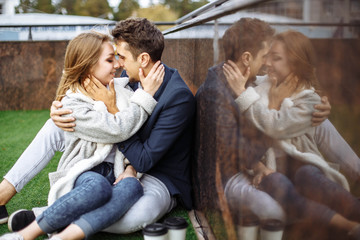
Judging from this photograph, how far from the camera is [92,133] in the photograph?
8.28 feet

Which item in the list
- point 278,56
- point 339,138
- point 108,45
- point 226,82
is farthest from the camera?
point 108,45

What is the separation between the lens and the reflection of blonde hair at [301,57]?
116cm

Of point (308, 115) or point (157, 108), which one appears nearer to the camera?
point (308, 115)

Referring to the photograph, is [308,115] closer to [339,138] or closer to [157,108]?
[339,138]

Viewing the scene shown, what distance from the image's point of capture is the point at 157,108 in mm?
2572

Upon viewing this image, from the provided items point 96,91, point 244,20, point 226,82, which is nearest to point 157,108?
point 96,91

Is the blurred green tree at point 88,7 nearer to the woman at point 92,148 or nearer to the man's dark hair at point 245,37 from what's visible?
the woman at point 92,148

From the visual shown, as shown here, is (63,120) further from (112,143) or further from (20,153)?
(20,153)

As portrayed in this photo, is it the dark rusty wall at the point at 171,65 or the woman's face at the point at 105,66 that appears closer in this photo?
the dark rusty wall at the point at 171,65

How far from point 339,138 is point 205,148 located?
123 centimetres

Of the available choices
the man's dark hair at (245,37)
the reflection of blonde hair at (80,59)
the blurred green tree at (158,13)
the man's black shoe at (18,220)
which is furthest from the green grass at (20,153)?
the blurred green tree at (158,13)

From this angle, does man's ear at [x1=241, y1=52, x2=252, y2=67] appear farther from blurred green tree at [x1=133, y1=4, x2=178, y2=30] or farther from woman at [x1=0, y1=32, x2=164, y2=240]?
blurred green tree at [x1=133, y1=4, x2=178, y2=30]

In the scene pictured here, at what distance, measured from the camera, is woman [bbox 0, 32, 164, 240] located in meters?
2.23

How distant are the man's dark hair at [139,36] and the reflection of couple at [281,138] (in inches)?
40.1
